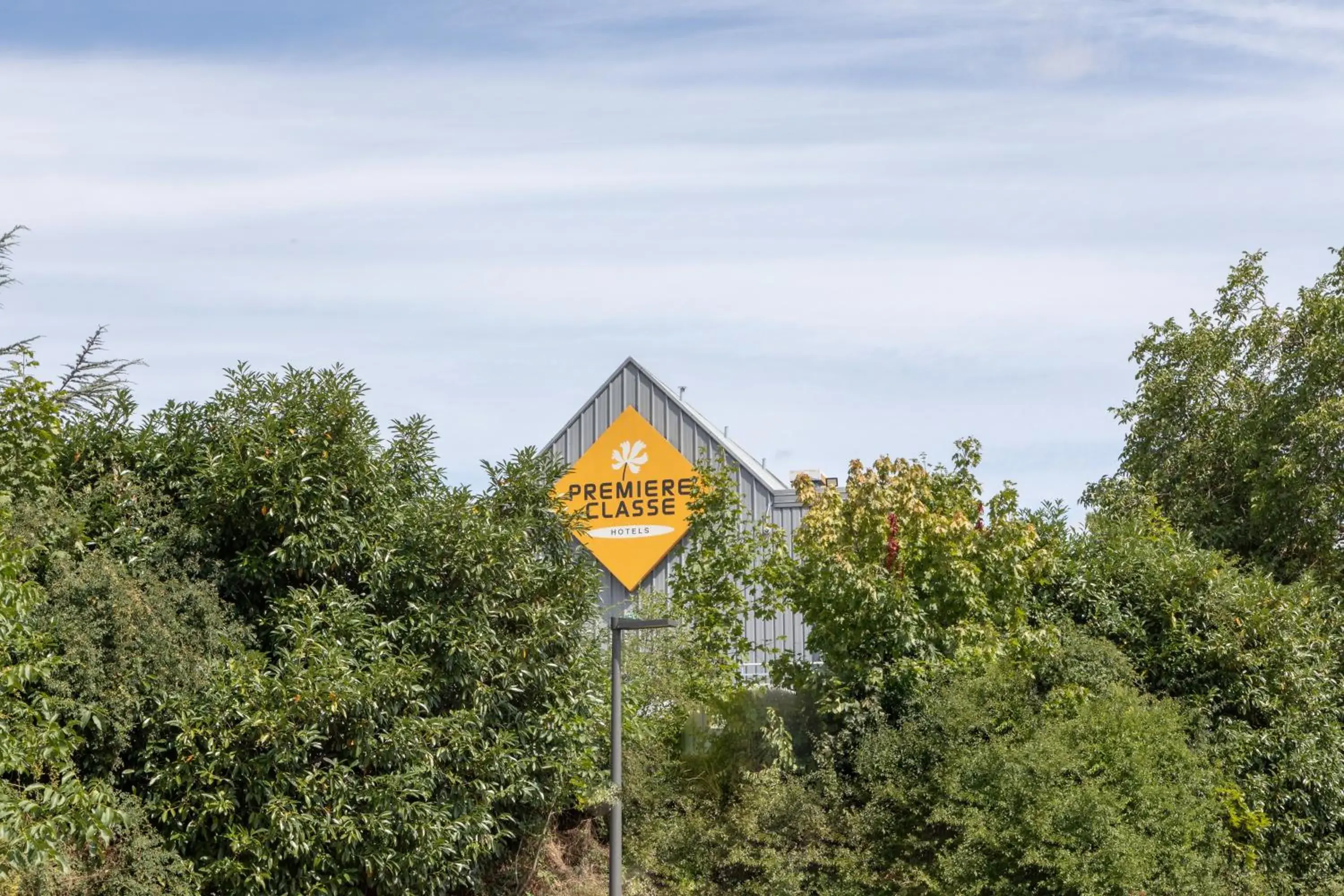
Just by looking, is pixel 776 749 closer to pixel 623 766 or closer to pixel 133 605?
pixel 623 766

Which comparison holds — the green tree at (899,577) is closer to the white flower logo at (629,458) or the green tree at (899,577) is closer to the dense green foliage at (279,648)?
the dense green foliage at (279,648)

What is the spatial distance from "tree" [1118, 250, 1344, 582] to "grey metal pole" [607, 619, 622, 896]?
1187 cm

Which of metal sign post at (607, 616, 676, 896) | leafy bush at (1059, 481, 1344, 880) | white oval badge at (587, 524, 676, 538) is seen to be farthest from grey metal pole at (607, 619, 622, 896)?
white oval badge at (587, 524, 676, 538)

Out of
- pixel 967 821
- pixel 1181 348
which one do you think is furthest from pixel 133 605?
pixel 1181 348

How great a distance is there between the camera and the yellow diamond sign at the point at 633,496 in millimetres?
30625

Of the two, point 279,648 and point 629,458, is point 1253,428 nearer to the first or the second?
point 629,458

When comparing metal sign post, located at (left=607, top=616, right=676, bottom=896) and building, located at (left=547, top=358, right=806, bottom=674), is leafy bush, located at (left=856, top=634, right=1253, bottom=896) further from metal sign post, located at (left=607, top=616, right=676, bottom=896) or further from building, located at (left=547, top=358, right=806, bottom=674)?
building, located at (left=547, top=358, right=806, bottom=674)

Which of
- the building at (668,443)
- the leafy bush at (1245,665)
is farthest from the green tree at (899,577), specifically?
the building at (668,443)

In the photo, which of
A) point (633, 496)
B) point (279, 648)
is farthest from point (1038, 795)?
point (633, 496)

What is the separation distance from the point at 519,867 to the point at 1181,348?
15602mm

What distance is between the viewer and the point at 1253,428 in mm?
23844

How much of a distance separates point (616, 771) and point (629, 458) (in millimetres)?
16614

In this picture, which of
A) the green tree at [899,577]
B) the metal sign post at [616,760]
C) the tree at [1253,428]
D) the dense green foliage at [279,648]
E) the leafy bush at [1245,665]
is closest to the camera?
the dense green foliage at [279,648]

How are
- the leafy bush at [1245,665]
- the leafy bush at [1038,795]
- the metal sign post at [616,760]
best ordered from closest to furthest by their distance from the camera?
1. the metal sign post at [616,760]
2. the leafy bush at [1038,795]
3. the leafy bush at [1245,665]
